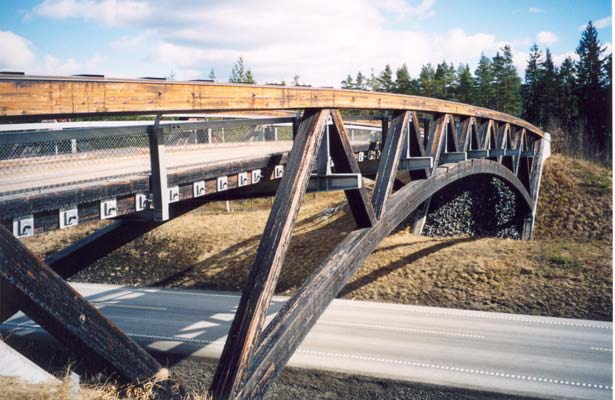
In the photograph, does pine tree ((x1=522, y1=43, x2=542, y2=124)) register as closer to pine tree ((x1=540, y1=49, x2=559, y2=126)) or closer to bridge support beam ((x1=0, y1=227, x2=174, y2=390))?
pine tree ((x1=540, y1=49, x2=559, y2=126))

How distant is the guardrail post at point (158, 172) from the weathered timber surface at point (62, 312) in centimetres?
174

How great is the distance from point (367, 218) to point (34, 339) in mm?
12080

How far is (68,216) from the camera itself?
4.56 metres

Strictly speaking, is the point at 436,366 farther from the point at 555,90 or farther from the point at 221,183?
the point at 555,90

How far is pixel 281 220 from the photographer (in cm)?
524

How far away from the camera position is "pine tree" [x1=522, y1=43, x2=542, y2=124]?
50469 mm

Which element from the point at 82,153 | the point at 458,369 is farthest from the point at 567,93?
the point at 82,153

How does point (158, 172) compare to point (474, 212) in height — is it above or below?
above

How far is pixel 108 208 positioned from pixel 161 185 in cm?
61

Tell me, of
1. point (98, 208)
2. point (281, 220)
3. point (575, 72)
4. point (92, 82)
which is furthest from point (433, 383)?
point (575, 72)

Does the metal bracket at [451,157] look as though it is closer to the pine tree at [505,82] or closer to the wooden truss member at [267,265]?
the wooden truss member at [267,265]

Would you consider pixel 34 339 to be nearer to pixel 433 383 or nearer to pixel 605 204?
pixel 433 383

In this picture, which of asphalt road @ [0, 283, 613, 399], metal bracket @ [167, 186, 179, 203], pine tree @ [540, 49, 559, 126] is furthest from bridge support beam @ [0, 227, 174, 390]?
pine tree @ [540, 49, 559, 126]

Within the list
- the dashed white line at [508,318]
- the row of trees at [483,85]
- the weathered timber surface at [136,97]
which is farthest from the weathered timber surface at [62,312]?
the row of trees at [483,85]
